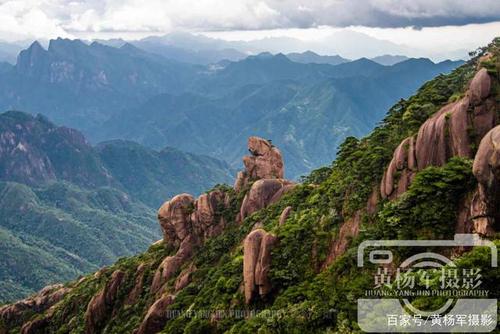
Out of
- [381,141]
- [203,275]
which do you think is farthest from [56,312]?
[381,141]

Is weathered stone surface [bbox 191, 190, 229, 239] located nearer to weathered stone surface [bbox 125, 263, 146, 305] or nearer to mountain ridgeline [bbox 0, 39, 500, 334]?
mountain ridgeline [bbox 0, 39, 500, 334]

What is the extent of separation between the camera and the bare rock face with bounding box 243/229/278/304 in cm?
4481

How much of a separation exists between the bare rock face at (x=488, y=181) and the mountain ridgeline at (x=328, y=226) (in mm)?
64

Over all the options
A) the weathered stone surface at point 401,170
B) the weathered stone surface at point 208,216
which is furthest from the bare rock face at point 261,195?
the weathered stone surface at point 401,170

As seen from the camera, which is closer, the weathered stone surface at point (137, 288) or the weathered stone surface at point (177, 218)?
the weathered stone surface at point (137, 288)

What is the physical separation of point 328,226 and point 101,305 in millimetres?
35357

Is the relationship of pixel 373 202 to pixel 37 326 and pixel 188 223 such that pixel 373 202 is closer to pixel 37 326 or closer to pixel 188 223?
pixel 188 223

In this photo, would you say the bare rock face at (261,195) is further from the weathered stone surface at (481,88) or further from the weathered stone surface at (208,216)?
the weathered stone surface at (481,88)

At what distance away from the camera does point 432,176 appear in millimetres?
37906

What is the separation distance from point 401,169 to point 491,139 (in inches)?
422

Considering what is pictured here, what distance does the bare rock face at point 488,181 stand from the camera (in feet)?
102

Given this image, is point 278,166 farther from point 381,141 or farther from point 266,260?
point 266,260

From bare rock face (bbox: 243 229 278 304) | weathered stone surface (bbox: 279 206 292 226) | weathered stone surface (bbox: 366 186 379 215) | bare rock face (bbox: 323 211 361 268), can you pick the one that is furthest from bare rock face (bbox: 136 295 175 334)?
weathered stone surface (bbox: 366 186 379 215)

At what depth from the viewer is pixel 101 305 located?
233ft
